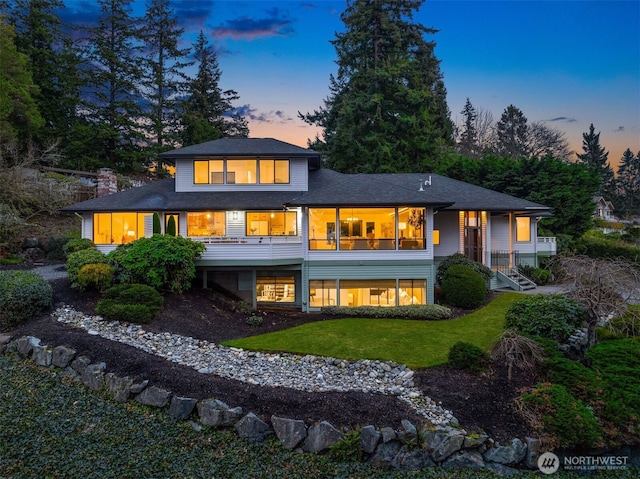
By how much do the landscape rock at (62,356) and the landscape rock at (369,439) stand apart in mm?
7180

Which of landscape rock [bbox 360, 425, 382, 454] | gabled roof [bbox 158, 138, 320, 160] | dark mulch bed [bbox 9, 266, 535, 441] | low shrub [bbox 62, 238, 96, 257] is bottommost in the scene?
landscape rock [bbox 360, 425, 382, 454]

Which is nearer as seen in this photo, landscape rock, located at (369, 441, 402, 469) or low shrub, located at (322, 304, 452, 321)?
landscape rock, located at (369, 441, 402, 469)

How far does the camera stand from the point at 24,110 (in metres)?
24.6

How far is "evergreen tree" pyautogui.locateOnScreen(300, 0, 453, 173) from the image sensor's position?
3039 centimetres

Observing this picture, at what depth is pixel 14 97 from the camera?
2439cm

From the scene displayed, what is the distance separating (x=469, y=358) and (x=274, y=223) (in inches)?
458

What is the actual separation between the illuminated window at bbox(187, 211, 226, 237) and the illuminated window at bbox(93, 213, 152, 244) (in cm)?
244

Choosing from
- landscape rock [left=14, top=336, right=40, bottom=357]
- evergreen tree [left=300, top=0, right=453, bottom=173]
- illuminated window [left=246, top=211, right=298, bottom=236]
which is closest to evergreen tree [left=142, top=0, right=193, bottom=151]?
evergreen tree [left=300, top=0, right=453, bottom=173]

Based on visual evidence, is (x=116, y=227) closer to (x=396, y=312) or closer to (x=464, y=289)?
(x=396, y=312)

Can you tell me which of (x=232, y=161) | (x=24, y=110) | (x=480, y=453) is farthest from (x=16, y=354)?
(x=24, y=110)

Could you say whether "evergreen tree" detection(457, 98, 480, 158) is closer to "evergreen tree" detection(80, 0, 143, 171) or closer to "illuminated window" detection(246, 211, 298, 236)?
"illuminated window" detection(246, 211, 298, 236)

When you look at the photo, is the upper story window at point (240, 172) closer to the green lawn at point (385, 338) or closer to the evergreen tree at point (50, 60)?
the green lawn at point (385, 338)

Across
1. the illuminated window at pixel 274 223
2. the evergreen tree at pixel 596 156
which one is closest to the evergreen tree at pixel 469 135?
the evergreen tree at pixel 596 156

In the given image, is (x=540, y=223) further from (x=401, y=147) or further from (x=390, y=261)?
(x=390, y=261)
